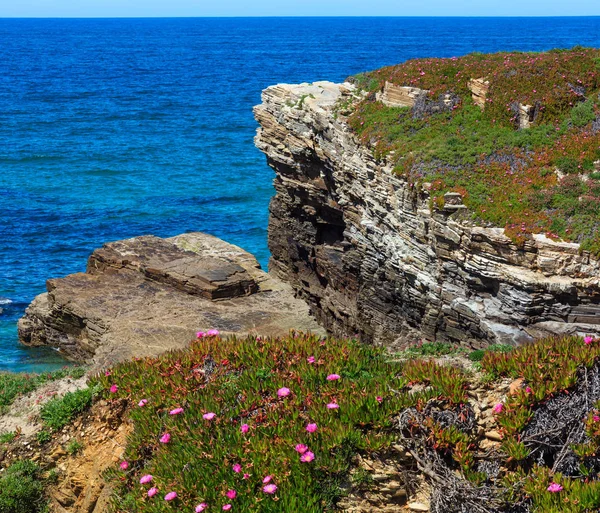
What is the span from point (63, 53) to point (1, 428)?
7362 inches

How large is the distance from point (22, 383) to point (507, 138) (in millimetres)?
19517

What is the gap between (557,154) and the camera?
2794 cm

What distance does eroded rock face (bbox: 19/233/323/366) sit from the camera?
31.2 m

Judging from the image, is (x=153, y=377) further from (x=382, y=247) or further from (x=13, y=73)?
(x=13, y=73)

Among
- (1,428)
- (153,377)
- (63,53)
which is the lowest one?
(63,53)

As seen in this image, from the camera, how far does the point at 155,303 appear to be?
33.7 meters

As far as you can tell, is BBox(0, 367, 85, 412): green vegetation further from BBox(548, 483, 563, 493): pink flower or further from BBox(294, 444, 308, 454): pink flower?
BBox(548, 483, 563, 493): pink flower

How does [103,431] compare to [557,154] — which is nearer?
[103,431]

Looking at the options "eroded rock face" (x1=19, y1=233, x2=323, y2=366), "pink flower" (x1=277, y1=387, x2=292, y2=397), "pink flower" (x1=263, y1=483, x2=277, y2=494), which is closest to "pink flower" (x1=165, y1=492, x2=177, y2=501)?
"pink flower" (x1=263, y1=483, x2=277, y2=494)

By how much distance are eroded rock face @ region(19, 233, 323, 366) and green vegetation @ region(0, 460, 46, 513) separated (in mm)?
13102

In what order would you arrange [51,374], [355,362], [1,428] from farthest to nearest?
1. [51,374]
2. [1,428]
3. [355,362]

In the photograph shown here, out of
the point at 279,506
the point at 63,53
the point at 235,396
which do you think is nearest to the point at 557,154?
the point at 235,396

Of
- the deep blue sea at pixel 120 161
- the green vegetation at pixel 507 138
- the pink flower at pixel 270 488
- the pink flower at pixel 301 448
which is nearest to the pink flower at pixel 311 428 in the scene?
the pink flower at pixel 301 448

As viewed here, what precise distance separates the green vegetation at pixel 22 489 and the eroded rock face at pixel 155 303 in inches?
516
